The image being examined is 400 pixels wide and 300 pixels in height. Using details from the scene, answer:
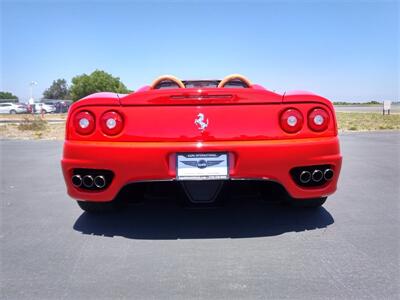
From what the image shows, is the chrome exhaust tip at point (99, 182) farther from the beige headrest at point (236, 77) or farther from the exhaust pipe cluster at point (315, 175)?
the beige headrest at point (236, 77)

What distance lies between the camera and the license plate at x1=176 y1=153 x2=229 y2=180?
8.38ft

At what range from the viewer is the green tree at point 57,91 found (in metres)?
104

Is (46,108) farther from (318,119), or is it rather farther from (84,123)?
(318,119)

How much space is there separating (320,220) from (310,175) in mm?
666

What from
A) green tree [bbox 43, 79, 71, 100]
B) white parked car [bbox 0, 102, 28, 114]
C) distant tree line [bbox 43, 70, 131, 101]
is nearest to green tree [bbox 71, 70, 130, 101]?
distant tree line [bbox 43, 70, 131, 101]

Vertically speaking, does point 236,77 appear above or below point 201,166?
above

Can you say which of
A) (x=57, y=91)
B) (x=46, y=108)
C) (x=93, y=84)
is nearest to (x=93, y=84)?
(x=93, y=84)

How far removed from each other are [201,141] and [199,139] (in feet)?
0.07

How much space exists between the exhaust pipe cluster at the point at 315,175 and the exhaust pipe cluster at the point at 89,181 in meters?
1.43

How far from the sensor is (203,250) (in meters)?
2.52

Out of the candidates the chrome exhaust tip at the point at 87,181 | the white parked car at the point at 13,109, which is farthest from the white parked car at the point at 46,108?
the chrome exhaust tip at the point at 87,181

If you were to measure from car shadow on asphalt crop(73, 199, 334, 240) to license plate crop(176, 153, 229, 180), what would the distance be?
517 mm

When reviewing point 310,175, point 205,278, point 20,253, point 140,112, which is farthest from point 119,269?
point 310,175

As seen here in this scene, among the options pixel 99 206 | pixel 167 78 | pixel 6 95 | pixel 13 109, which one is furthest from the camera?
pixel 6 95
